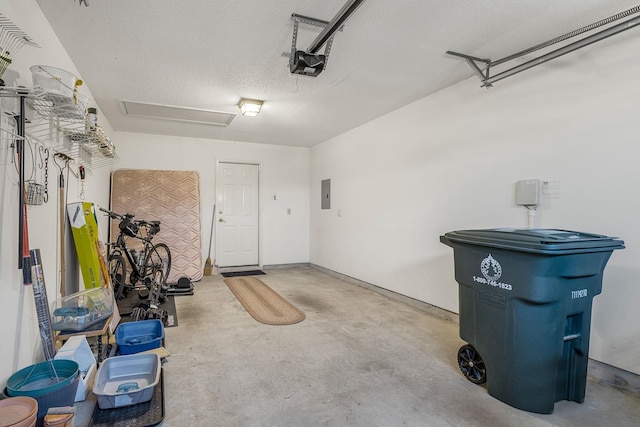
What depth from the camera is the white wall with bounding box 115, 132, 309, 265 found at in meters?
5.69

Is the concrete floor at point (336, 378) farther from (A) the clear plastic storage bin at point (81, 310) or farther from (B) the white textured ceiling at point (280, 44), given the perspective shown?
(B) the white textured ceiling at point (280, 44)

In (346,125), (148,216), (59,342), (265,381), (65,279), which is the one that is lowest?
(265,381)

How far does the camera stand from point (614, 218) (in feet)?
7.57

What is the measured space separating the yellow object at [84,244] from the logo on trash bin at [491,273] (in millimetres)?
3164

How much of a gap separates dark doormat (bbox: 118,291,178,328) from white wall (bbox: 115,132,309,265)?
1.86 m

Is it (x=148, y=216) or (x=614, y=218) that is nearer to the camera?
(x=614, y=218)

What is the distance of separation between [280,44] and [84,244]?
243 centimetres

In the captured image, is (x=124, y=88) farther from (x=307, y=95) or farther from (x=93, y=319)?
(x=93, y=319)

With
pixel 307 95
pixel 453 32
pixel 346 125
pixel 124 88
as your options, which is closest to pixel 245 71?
pixel 307 95

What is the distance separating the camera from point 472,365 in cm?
231

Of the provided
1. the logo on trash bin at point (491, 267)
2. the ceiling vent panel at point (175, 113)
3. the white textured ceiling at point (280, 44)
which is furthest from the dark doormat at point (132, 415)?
the ceiling vent panel at point (175, 113)

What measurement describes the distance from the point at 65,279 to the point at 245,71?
2.41 metres

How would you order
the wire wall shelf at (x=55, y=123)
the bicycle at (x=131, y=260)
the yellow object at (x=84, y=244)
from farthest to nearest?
the bicycle at (x=131, y=260)
the yellow object at (x=84, y=244)
the wire wall shelf at (x=55, y=123)

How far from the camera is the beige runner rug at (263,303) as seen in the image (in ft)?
11.8
